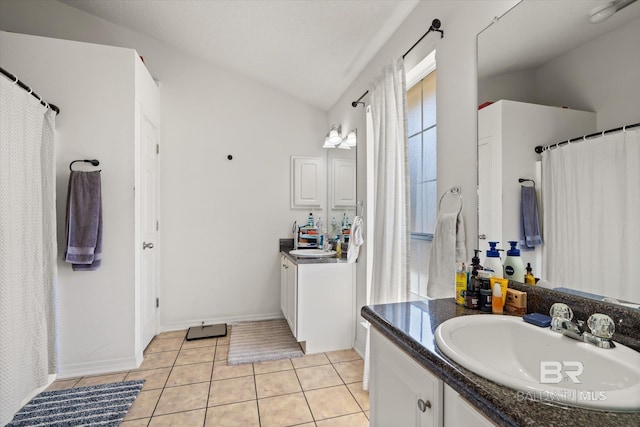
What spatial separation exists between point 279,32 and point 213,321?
114 inches

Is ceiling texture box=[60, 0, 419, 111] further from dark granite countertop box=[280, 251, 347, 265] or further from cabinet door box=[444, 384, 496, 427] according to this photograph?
cabinet door box=[444, 384, 496, 427]

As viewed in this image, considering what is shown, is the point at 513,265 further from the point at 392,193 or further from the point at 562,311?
the point at 392,193

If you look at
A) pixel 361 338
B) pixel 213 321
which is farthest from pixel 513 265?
pixel 213 321

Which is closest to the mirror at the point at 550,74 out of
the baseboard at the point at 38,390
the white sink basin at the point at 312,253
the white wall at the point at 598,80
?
the white wall at the point at 598,80

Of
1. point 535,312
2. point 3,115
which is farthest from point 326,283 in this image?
point 3,115

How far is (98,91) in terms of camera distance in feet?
7.26

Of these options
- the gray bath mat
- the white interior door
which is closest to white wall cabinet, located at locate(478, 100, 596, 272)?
the gray bath mat

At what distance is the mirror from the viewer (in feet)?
2.77

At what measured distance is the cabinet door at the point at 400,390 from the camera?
76cm

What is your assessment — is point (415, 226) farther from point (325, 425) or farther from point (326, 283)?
point (325, 425)

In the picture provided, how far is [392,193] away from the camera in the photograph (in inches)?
72.9

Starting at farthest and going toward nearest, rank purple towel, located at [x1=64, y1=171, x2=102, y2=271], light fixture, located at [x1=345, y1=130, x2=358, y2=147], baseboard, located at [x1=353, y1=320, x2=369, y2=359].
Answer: light fixture, located at [x1=345, y1=130, x2=358, y2=147]
baseboard, located at [x1=353, y1=320, x2=369, y2=359]
purple towel, located at [x1=64, y1=171, x2=102, y2=271]

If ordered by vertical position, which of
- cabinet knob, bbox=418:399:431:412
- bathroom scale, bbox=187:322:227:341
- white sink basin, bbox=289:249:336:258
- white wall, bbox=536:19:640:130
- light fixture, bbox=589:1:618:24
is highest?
light fixture, bbox=589:1:618:24

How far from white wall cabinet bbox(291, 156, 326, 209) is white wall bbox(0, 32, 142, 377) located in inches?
64.7
